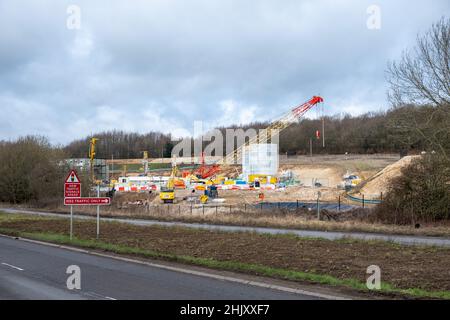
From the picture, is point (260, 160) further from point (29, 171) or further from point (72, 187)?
point (72, 187)

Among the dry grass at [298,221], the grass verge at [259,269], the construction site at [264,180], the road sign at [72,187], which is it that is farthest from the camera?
the construction site at [264,180]

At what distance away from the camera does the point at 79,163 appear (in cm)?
6203

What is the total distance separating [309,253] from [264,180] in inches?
2217

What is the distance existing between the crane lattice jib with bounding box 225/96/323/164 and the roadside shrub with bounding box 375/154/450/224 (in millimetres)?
59730

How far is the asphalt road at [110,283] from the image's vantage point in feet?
31.9

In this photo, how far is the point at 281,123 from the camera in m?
94.5

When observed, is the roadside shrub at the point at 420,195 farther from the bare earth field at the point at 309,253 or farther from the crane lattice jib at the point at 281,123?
the crane lattice jib at the point at 281,123

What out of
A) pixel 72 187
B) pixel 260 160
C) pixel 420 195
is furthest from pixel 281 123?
pixel 72 187

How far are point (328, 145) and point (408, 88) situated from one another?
9534 cm

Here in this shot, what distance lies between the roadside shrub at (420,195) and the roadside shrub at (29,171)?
39478mm

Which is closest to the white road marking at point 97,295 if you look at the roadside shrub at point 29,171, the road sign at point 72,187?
the road sign at point 72,187

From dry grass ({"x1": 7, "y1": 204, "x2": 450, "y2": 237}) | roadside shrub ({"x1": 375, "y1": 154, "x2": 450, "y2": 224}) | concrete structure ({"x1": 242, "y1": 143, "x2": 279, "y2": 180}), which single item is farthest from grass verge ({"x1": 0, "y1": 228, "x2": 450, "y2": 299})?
concrete structure ({"x1": 242, "y1": 143, "x2": 279, "y2": 180})
